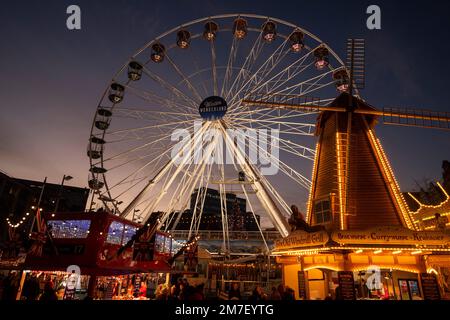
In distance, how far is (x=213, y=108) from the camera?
19562 millimetres

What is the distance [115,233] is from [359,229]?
10493 mm

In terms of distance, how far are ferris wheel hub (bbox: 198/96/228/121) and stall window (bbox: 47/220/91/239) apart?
9.87 metres

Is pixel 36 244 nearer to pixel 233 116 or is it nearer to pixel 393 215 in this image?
pixel 233 116

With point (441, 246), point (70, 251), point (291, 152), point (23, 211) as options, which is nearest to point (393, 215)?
point (441, 246)

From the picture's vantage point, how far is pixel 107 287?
16859 millimetres

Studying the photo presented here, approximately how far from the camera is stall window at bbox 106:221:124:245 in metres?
13.2

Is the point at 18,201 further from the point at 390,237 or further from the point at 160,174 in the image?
the point at 390,237

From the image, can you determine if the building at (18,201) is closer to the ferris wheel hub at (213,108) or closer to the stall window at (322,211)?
the ferris wheel hub at (213,108)

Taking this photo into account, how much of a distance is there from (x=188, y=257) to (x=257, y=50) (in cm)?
1512

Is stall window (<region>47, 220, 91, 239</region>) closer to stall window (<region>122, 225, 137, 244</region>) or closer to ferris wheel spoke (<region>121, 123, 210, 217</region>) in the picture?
stall window (<region>122, 225, 137, 244</region>)

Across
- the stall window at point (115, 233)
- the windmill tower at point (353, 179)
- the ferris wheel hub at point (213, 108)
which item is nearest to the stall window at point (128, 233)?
the stall window at point (115, 233)

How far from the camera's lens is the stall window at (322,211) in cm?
1305

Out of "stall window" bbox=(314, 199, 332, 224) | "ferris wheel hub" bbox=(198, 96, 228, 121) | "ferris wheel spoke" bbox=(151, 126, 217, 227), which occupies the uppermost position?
"ferris wheel hub" bbox=(198, 96, 228, 121)

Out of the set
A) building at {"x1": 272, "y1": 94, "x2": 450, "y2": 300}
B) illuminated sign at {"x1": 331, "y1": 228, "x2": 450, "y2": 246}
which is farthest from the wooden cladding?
illuminated sign at {"x1": 331, "y1": 228, "x2": 450, "y2": 246}
